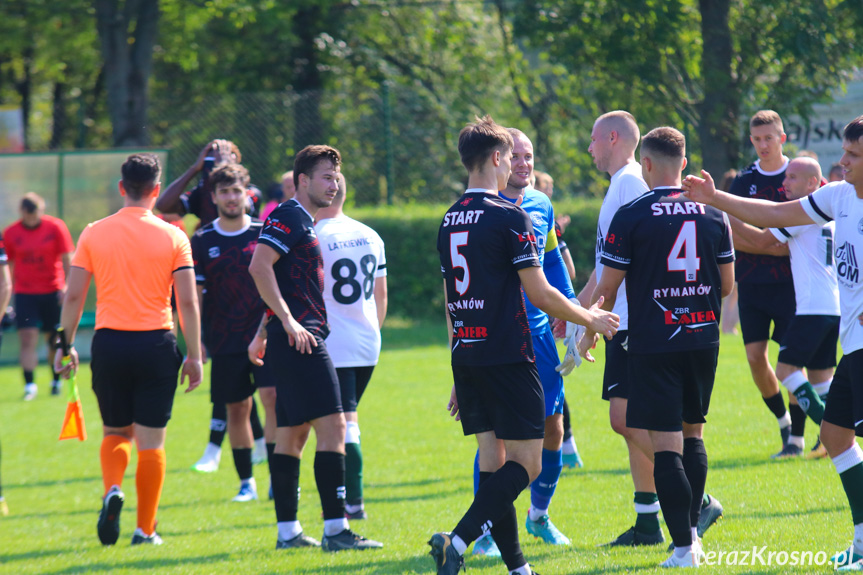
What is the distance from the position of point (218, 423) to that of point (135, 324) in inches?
107

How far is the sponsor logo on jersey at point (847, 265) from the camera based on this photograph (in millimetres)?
4520

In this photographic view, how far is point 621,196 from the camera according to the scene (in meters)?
5.43

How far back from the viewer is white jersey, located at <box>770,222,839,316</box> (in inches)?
277

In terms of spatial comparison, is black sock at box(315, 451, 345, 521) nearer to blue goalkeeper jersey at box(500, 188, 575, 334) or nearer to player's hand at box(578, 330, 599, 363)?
blue goalkeeper jersey at box(500, 188, 575, 334)

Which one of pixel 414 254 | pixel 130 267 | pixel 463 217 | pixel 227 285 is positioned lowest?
pixel 227 285

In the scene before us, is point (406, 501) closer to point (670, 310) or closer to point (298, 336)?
point (298, 336)

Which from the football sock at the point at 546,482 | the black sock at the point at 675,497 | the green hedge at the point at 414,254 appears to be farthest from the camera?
the green hedge at the point at 414,254

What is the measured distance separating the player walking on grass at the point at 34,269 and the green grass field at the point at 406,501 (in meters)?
2.22

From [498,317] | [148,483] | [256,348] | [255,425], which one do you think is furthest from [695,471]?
[255,425]

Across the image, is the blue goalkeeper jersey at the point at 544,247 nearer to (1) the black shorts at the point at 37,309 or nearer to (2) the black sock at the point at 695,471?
(2) the black sock at the point at 695,471

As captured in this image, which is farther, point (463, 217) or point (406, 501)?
point (406, 501)

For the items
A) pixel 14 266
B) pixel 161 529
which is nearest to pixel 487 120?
pixel 161 529

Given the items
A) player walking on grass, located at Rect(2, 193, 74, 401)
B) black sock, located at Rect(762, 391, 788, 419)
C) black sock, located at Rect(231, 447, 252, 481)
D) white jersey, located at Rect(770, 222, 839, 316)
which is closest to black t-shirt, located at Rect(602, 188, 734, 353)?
white jersey, located at Rect(770, 222, 839, 316)

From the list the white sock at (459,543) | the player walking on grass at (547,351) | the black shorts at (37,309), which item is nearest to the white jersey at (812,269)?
the player walking on grass at (547,351)
